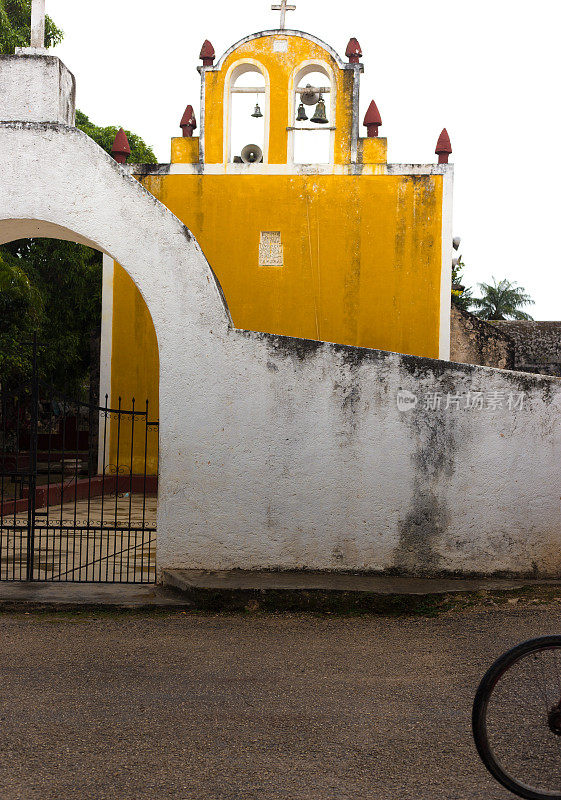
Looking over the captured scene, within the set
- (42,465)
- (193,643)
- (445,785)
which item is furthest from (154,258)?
(42,465)

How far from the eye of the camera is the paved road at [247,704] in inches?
130

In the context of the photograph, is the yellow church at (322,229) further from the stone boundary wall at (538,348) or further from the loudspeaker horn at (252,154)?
the stone boundary wall at (538,348)

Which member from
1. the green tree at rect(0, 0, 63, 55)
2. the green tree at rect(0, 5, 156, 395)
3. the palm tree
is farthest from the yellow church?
the palm tree

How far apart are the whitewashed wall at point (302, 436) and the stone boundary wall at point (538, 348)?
12950 millimetres

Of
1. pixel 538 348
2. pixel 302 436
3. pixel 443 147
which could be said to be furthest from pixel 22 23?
pixel 302 436

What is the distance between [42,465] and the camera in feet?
60.5

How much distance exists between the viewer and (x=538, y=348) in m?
19.3

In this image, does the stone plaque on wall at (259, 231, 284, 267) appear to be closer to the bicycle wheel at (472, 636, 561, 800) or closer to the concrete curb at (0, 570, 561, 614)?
the concrete curb at (0, 570, 561, 614)

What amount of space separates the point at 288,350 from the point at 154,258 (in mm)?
1372

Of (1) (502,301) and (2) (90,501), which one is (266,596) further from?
(1) (502,301)

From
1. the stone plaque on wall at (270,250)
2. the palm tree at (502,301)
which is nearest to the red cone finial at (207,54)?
the stone plaque on wall at (270,250)

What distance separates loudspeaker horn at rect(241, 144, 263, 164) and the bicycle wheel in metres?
12.0

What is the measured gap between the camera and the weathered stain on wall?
15.3m

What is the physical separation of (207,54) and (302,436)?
934 centimetres
